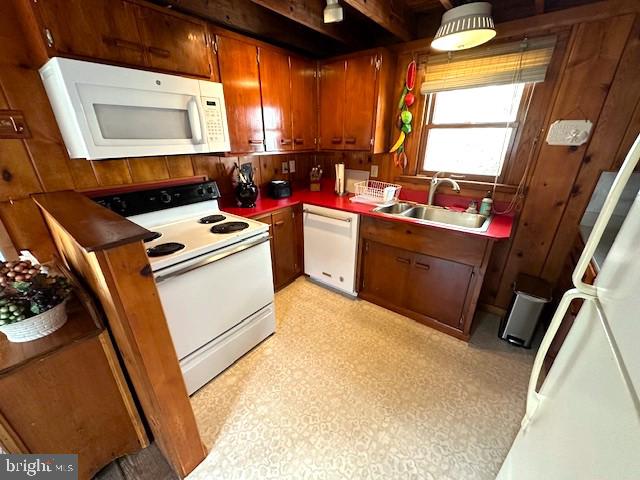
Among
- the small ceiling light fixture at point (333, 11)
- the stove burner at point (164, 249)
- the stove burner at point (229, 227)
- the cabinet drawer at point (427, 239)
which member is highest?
the small ceiling light fixture at point (333, 11)

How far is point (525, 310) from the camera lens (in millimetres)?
1812

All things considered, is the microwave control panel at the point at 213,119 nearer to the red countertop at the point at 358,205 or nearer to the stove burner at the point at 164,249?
the red countertop at the point at 358,205

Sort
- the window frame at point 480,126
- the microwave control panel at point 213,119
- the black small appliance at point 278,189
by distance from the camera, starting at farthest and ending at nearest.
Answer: the black small appliance at point 278,189, the window frame at point 480,126, the microwave control panel at point 213,119

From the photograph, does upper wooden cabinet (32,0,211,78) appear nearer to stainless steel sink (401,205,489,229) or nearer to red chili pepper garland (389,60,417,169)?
red chili pepper garland (389,60,417,169)

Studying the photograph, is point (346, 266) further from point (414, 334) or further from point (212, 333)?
point (212, 333)

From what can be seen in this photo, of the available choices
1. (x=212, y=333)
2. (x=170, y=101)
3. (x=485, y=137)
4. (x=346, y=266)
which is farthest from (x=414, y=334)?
(x=170, y=101)

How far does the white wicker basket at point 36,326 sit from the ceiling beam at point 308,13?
1867 mm

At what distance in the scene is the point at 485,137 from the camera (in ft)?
6.67

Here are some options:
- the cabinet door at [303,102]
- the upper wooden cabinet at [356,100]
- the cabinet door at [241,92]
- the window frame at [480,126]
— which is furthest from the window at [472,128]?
the cabinet door at [241,92]

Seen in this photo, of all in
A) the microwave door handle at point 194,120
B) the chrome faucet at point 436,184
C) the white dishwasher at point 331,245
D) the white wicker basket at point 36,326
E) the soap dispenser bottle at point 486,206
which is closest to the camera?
the white wicker basket at point 36,326

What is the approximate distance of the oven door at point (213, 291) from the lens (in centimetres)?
134

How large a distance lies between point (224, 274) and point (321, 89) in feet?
6.65

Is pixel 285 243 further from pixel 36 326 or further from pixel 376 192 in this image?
pixel 36 326

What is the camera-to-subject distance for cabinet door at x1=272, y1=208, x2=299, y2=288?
2322 millimetres
